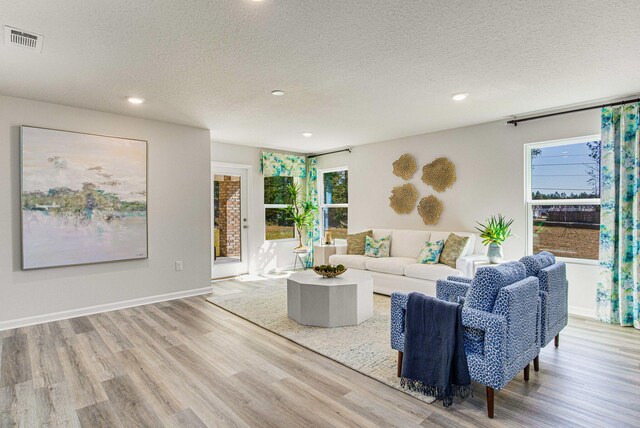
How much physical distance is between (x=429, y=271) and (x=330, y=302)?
1.63m

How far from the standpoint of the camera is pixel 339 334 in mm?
3518

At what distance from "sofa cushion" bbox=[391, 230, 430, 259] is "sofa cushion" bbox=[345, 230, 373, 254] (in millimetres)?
499

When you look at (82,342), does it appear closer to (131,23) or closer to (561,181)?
(131,23)

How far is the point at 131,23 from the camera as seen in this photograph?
230cm

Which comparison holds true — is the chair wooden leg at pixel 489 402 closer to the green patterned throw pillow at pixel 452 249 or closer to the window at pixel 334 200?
the green patterned throw pillow at pixel 452 249

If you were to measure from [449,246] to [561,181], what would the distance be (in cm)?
160

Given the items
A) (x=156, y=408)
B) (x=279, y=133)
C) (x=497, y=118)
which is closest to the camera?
(x=156, y=408)

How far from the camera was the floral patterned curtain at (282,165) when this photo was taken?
6.89 metres

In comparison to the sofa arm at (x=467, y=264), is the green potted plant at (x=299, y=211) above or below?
above

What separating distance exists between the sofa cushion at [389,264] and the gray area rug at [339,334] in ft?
1.33

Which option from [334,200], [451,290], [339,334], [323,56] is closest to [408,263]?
[339,334]

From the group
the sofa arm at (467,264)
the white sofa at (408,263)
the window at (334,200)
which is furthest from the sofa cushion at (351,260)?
the sofa arm at (467,264)

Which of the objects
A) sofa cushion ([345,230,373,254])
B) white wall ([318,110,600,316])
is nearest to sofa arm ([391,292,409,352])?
white wall ([318,110,600,316])

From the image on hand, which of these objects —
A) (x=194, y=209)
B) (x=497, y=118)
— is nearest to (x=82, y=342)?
(x=194, y=209)
